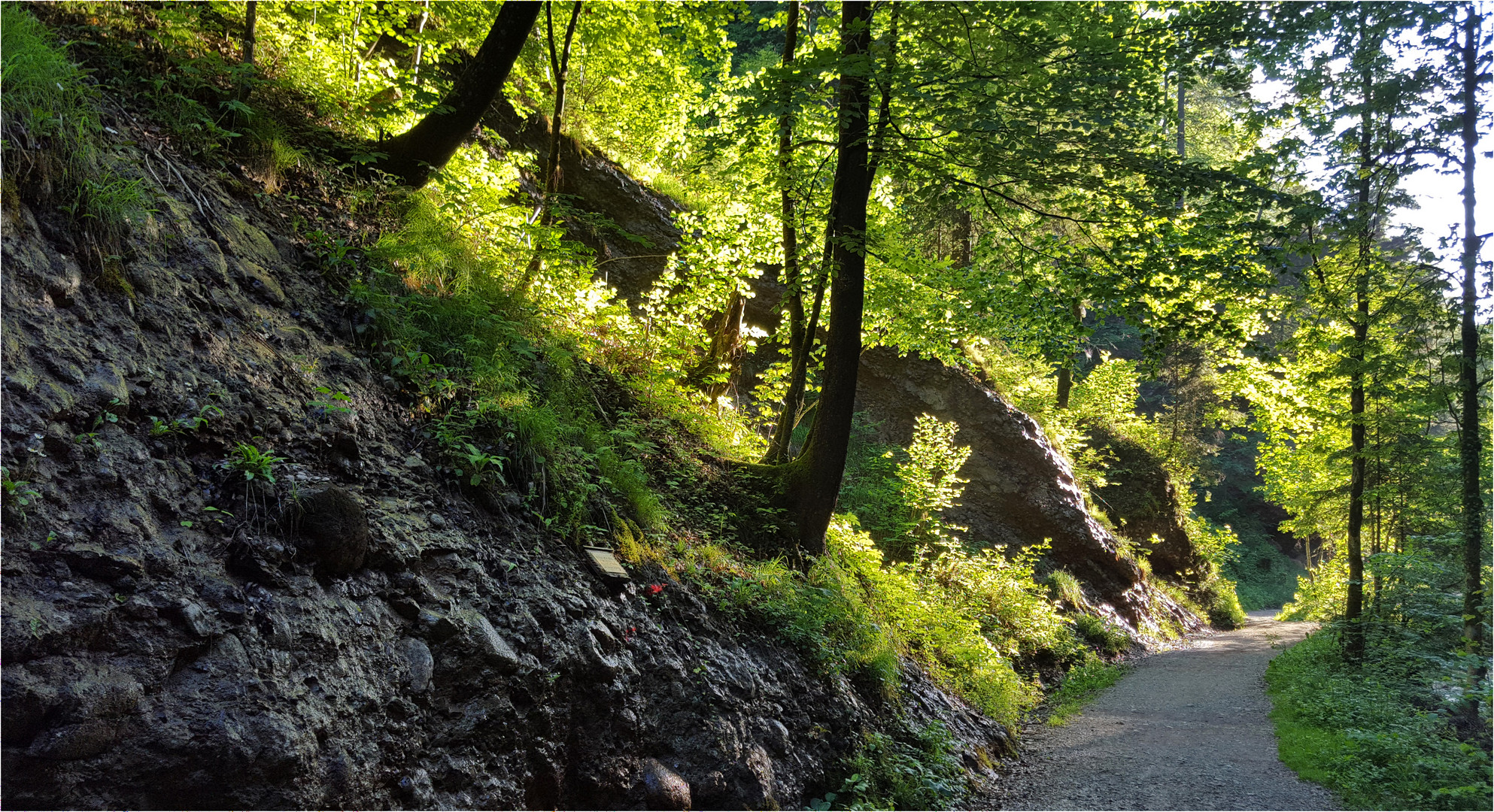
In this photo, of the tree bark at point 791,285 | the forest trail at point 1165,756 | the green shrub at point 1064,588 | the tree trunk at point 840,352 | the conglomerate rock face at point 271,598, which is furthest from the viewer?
the green shrub at point 1064,588

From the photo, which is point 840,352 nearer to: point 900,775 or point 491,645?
point 900,775

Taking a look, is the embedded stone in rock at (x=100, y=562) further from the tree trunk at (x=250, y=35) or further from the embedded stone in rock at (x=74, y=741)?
the tree trunk at (x=250, y=35)

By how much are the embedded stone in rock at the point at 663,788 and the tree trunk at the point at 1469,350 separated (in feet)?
26.8

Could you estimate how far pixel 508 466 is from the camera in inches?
191

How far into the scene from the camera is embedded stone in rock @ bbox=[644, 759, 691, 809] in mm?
3967

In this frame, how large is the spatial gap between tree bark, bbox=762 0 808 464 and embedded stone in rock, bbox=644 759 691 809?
15.7 feet

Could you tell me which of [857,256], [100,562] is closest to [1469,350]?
[857,256]

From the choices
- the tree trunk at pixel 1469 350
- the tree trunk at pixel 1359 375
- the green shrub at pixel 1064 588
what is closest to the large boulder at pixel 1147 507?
the green shrub at pixel 1064 588

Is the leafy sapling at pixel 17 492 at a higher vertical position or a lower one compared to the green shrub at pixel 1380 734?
higher

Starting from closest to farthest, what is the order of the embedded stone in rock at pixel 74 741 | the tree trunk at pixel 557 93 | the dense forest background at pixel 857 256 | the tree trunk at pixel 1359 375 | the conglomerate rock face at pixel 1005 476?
1. the embedded stone in rock at pixel 74 741
2. the dense forest background at pixel 857 256
3. the tree trunk at pixel 557 93
4. the tree trunk at pixel 1359 375
5. the conglomerate rock face at pixel 1005 476

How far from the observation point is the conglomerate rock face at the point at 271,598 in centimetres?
245

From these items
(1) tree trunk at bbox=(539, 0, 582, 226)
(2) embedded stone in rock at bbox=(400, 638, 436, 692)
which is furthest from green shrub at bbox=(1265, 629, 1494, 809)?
(1) tree trunk at bbox=(539, 0, 582, 226)

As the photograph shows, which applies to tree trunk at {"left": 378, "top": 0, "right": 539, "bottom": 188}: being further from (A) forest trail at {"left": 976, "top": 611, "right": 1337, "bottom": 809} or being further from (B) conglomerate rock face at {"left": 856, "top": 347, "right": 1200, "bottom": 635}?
(B) conglomerate rock face at {"left": 856, "top": 347, "right": 1200, "bottom": 635}

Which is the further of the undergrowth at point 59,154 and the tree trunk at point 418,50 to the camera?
the tree trunk at point 418,50
